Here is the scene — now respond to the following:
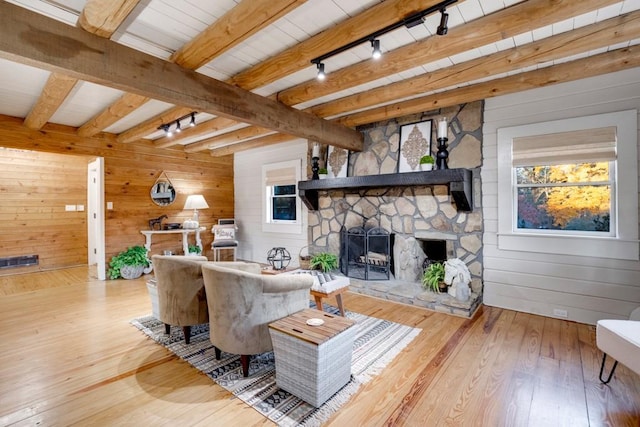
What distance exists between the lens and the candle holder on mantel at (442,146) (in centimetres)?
359

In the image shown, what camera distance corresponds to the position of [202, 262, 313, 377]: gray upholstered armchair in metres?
2.10

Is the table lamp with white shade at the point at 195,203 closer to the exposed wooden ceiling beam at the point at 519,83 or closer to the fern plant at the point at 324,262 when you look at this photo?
the fern plant at the point at 324,262

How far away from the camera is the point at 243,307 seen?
2111mm

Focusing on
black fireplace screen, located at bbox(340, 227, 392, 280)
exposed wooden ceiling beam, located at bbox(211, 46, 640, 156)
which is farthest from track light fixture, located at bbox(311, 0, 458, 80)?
black fireplace screen, located at bbox(340, 227, 392, 280)

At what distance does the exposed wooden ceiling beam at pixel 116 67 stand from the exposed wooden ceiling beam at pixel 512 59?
1112mm

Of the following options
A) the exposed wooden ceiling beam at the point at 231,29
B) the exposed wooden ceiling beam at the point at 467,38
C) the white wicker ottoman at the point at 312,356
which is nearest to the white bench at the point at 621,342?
the white wicker ottoman at the point at 312,356

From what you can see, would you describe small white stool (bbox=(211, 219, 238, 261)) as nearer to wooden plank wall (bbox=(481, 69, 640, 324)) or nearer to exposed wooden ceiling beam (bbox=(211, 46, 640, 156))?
exposed wooden ceiling beam (bbox=(211, 46, 640, 156))

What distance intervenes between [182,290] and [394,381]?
1891mm

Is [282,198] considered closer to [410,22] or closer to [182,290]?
[182,290]

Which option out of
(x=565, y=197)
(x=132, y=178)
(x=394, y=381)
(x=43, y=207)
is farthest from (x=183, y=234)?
(x=565, y=197)

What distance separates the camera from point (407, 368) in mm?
2309

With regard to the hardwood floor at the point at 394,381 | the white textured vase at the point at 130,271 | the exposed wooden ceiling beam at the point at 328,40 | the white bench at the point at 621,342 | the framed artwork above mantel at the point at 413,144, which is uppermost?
the exposed wooden ceiling beam at the point at 328,40

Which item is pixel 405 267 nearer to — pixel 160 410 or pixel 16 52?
pixel 160 410

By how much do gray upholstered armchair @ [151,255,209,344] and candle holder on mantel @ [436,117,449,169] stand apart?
2.96 metres
